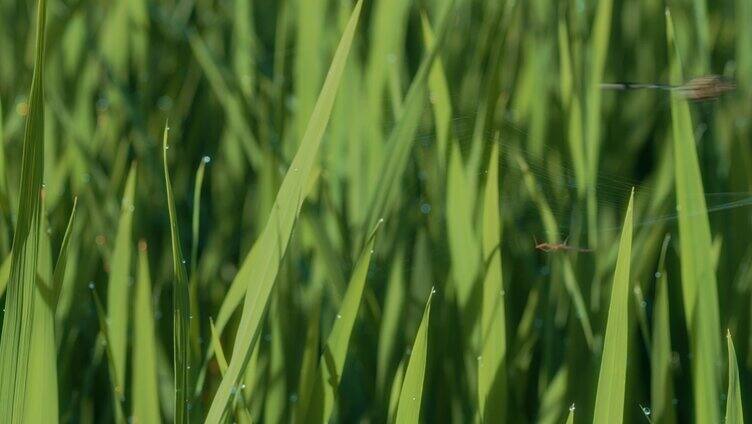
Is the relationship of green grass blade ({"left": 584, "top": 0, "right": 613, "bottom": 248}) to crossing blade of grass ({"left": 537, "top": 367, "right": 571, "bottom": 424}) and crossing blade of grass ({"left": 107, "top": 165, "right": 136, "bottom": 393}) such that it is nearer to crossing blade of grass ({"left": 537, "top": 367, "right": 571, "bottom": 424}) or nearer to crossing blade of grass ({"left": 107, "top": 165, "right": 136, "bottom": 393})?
crossing blade of grass ({"left": 537, "top": 367, "right": 571, "bottom": 424})

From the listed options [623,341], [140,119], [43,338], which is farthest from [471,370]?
[140,119]

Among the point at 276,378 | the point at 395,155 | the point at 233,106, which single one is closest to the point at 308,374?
the point at 276,378

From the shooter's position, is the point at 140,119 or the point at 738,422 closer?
the point at 738,422

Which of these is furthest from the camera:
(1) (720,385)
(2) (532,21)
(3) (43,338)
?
(2) (532,21)

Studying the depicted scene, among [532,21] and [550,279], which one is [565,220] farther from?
[532,21]

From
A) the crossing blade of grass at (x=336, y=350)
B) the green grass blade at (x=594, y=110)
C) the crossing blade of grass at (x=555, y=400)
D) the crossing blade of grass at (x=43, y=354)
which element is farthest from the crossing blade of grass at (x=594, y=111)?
the crossing blade of grass at (x=43, y=354)

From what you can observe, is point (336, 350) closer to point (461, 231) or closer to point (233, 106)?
point (461, 231)
